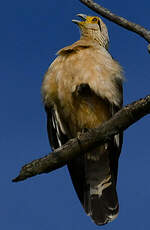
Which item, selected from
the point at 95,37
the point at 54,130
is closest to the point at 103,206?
the point at 54,130

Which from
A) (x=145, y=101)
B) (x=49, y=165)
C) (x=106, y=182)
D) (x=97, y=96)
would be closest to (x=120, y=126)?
(x=145, y=101)

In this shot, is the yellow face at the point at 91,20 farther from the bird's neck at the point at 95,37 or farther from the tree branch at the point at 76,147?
the tree branch at the point at 76,147

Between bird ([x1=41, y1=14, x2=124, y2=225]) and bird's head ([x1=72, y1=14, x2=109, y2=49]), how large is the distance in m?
0.75

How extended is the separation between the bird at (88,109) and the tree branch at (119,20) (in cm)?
152

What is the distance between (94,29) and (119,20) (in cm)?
327

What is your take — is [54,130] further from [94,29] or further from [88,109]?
[94,29]

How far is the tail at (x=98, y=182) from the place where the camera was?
604cm

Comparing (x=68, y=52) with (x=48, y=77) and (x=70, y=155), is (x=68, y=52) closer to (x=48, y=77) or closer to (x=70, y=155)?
(x=48, y=77)

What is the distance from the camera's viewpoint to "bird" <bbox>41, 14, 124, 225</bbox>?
6012mm

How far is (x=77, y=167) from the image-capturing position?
643cm

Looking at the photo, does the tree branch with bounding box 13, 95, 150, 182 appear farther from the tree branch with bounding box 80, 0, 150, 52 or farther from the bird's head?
the bird's head

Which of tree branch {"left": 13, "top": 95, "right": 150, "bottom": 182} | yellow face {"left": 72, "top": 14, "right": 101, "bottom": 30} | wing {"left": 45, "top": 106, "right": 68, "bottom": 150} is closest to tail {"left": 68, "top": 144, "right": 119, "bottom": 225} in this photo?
wing {"left": 45, "top": 106, "right": 68, "bottom": 150}

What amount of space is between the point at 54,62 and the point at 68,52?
25 centimetres

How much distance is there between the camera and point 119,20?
14.3ft
